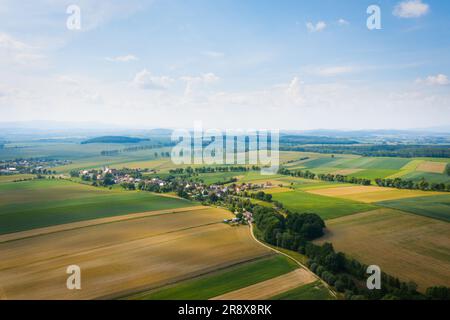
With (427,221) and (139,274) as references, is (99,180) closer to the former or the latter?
(139,274)

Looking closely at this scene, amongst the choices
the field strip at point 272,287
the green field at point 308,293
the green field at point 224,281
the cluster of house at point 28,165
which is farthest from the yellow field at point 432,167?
the cluster of house at point 28,165

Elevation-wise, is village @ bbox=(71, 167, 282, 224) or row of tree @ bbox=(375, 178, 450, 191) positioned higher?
row of tree @ bbox=(375, 178, 450, 191)

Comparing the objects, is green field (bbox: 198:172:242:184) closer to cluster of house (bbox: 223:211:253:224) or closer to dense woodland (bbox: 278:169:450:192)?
dense woodland (bbox: 278:169:450:192)

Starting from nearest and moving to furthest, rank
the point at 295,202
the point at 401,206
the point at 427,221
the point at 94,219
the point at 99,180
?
the point at 427,221
the point at 94,219
the point at 401,206
the point at 295,202
the point at 99,180

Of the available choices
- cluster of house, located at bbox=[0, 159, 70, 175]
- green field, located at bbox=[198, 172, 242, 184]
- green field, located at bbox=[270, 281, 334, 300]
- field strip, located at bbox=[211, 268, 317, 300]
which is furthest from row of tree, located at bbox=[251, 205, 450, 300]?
cluster of house, located at bbox=[0, 159, 70, 175]
